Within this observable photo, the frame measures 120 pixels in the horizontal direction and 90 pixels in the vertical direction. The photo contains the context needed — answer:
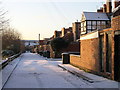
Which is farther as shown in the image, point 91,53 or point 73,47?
point 73,47

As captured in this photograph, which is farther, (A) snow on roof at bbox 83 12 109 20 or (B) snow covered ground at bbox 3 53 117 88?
(A) snow on roof at bbox 83 12 109 20

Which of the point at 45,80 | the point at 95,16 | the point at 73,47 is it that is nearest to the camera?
the point at 45,80

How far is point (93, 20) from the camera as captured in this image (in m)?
35.2

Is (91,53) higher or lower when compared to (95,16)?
lower

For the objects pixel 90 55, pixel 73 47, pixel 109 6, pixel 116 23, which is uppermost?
pixel 109 6

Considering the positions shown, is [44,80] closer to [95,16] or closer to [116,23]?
[116,23]

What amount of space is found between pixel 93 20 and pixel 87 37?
17.1 metres

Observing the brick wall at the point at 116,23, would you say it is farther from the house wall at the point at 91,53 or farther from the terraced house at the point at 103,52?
the house wall at the point at 91,53

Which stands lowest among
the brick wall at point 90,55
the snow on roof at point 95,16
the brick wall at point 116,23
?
the brick wall at point 90,55

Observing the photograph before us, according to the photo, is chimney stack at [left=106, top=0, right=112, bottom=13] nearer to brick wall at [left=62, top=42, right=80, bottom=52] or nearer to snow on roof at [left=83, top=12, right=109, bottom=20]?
snow on roof at [left=83, top=12, right=109, bottom=20]

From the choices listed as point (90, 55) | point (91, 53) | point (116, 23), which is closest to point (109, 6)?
point (90, 55)

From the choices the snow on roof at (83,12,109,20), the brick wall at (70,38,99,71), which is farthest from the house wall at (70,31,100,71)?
the snow on roof at (83,12,109,20)

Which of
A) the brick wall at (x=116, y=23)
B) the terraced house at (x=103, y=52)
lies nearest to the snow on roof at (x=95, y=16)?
the terraced house at (x=103, y=52)

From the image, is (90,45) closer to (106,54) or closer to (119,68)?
(106,54)
